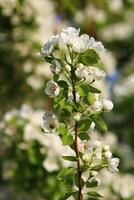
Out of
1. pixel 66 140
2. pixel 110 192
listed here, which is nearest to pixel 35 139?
pixel 110 192

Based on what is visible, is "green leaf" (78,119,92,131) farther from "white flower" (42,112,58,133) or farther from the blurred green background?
the blurred green background

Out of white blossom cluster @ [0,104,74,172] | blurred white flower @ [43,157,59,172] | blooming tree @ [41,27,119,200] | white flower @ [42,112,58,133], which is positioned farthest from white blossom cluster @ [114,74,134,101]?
white flower @ [42,112,58,133]

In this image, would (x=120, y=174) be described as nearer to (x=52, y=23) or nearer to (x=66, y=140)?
(x=52, y=23)

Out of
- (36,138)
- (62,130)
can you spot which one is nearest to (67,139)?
(62,130)

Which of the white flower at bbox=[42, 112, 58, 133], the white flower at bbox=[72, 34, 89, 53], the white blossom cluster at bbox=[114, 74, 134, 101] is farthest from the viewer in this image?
the white blossom cluster at bbox=[114, 74, 134, 101]

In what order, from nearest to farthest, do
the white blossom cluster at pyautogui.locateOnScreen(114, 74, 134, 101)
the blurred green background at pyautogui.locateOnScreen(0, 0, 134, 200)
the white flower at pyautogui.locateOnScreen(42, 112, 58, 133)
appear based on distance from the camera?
the white flower at pyautogui.locateOnScreen(42, 112, 58, 133), the blurred green background at pyautogui.locateOnScreen(0, 0, 134, 200), the white blossom cluster at pyautogui.locateOnScreen(114, 74, 134, 101)
